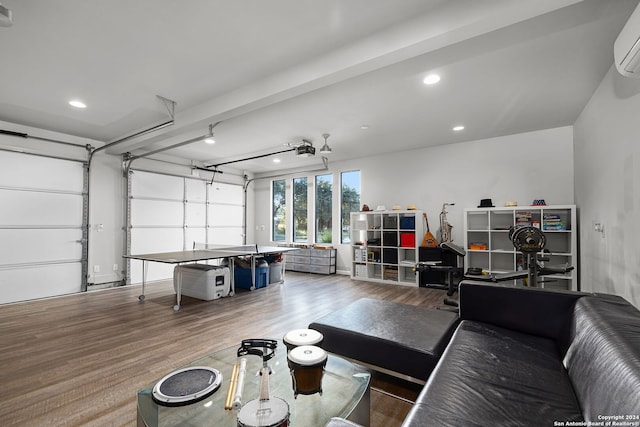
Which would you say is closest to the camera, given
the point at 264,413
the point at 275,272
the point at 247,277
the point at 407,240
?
the point at 264,413

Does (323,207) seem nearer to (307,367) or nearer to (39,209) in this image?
(39,209)

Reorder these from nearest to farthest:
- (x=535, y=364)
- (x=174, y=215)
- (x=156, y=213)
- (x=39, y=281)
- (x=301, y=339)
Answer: (x=301, y=339) < (x=535, y=364) < (x=39, y=281) < (x=156, y=213) < (x=174, y=215)

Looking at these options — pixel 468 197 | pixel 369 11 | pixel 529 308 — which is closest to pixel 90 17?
pixel 369 11

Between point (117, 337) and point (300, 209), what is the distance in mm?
5884

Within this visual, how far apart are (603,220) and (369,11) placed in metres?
3.49

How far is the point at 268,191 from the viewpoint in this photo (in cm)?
914

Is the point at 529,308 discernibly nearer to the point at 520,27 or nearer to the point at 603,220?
the point at 603,220

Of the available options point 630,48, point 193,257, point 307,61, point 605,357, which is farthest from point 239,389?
point 193,257

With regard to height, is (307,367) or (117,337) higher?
(307,367)

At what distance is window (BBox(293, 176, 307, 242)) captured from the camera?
858 centimetres

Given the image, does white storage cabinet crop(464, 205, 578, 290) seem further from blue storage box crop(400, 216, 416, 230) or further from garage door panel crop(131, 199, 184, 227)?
garage door panel crop(131, 199, 184, 227)

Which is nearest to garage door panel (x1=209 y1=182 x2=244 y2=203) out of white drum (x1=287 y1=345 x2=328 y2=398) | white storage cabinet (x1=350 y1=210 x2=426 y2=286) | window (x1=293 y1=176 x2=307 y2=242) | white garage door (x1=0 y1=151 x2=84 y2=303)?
window (x1=293 y1=176 x2=307 y2=242)

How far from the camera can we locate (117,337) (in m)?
3.27

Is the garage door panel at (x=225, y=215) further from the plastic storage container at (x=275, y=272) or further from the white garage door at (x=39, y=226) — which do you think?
the white garage door at (x=39, y=226)
